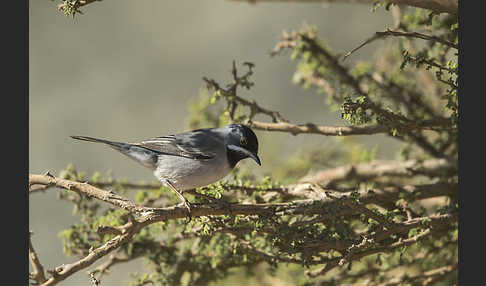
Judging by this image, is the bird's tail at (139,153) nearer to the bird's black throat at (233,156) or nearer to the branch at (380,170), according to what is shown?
the bird's black throat at (233,156)

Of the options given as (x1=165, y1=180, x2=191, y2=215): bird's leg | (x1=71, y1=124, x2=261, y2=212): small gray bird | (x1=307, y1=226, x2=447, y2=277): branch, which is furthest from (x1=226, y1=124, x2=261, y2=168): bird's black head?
(x1=307, y1=226, x2=447, y2=277): branch

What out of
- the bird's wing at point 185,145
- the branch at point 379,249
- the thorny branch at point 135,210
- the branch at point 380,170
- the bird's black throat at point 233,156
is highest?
the bird's wing at point 185,145

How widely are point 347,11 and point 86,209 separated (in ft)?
10.6

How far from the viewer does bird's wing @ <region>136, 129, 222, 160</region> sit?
2.36 metres

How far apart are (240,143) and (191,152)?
0.23 m

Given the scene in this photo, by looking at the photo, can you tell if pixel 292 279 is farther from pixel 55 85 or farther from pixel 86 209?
pixel 55 85

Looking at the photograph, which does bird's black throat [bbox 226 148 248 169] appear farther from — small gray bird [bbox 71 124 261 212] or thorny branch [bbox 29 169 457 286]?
thorny branch [bbox 29 169 457 286]

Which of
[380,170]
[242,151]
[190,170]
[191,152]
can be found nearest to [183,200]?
[190,170]

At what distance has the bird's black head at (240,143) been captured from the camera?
240 cm

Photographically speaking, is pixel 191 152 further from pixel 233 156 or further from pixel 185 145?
pixel 233 156

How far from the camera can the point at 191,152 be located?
237cm

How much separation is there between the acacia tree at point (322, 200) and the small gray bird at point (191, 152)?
83 millimetres

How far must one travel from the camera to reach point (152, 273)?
2.53m

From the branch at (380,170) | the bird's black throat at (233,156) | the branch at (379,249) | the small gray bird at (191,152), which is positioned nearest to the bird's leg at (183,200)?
the small gray bird at (191,152)
